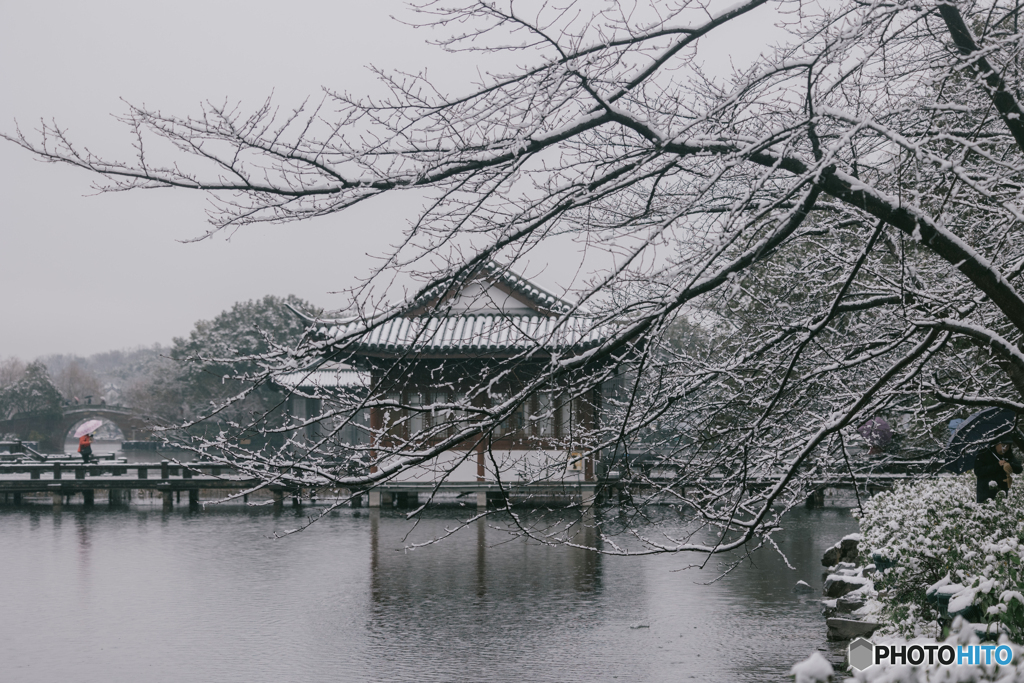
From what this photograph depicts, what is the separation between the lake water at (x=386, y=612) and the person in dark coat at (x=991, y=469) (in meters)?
2.31

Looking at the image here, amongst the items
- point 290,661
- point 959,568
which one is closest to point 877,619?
A: point 959,568

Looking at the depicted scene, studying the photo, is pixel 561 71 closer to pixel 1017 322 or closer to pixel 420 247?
pixel 420 247

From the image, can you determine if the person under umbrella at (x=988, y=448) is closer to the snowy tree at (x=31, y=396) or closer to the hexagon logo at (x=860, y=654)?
the hexagon logo at (x=860, y=654)

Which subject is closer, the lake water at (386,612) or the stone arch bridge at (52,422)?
the lake water at (386,612)

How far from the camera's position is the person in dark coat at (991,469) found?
8117mm

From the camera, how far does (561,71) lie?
498cm

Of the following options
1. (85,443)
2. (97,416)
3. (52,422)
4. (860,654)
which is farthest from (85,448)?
(860,654)

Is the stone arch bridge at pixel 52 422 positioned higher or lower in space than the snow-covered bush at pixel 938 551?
higher

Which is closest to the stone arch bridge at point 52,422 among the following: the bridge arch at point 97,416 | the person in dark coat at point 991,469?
the bridge arch at point 97,416

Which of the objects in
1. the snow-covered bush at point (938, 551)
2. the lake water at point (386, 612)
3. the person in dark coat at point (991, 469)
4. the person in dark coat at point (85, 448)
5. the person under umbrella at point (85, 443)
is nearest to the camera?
the snow-covered bush at point (938, 551)

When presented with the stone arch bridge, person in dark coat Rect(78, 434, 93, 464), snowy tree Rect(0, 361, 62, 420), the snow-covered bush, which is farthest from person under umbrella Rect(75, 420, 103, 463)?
the snow-covered bush

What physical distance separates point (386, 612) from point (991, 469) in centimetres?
702

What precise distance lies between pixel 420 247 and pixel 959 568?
4895 mm

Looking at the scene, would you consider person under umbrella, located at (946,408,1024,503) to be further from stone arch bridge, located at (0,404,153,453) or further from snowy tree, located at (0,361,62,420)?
snowy tree, located at (0,361,62,420)
